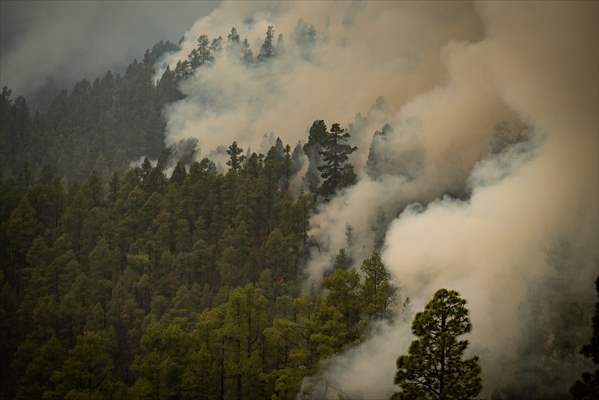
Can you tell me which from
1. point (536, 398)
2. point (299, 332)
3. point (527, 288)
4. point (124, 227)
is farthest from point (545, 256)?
point (124, 227)

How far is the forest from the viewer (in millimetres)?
47219

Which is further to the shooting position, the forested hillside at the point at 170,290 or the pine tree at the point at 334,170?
the pine tree at the point at 334,170

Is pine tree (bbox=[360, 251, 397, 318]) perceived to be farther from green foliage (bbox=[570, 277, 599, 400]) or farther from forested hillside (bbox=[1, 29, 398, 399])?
green foliage (bbox=[570, 277, 599, 400])

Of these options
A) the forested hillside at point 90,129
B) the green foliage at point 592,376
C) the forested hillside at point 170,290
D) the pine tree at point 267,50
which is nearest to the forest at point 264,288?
the green foliage at point 592,376

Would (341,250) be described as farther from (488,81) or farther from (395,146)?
(488,81)

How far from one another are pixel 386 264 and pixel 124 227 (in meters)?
40.3

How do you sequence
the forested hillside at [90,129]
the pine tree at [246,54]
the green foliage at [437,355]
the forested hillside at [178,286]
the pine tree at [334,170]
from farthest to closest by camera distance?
the pine tree at [246,54], the forested hillside at [90,129], the pine tree at [334,170], the forested hillside at [178,286], the green foliage at [437,355]

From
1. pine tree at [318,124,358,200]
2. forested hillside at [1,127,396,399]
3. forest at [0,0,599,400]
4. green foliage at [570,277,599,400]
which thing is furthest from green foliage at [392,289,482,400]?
pine tree at [318,124,358,200]

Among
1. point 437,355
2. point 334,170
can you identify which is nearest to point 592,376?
point 437,355

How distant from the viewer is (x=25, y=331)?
80812mm

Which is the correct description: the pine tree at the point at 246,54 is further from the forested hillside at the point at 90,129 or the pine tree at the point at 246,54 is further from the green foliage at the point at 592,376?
the green foliage at the point at 592,376

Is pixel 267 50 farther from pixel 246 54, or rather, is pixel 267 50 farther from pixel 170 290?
pixel 170 290

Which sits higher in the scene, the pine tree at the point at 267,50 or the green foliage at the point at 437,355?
the pine tree at the point at 267,50

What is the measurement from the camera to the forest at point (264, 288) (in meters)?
47.2
